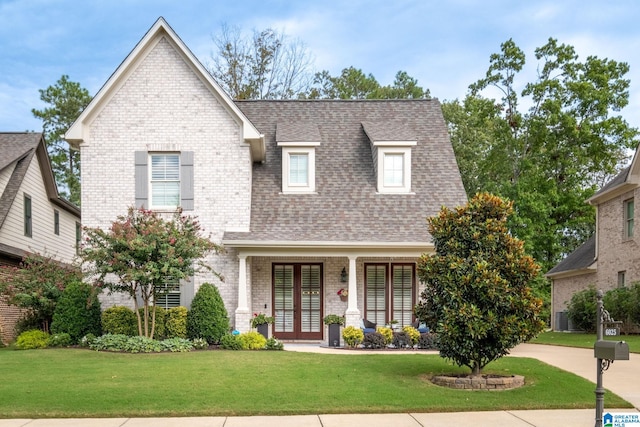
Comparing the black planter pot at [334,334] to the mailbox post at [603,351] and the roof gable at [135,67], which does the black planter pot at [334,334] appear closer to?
the roof gable at [135,67]

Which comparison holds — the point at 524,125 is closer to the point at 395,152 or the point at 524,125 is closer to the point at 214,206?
the point at 395,152

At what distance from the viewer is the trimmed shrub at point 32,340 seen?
14.8 m

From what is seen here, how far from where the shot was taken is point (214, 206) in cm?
1661

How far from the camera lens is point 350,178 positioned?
60.6 feet

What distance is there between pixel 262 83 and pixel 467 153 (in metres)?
13.4

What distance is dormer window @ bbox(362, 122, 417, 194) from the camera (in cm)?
1797

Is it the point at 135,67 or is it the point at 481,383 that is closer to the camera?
the point at 481,383

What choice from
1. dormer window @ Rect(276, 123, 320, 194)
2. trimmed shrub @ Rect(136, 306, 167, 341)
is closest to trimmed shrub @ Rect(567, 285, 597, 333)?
dormer window @ Rect(276, 123, 320, 194)

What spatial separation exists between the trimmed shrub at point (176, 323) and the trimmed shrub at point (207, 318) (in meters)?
0.13

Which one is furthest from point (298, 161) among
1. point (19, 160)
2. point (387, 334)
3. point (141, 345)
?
point (19, 160)

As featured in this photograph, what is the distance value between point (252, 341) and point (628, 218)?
48.1 feet

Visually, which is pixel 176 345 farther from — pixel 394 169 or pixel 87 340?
pixel 394 169

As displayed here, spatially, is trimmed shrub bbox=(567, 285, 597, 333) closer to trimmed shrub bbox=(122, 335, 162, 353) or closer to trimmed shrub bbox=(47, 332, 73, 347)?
trimmed shrub bbox=(122, 335, 162, 353)
